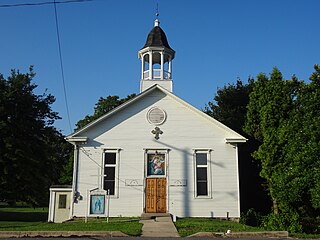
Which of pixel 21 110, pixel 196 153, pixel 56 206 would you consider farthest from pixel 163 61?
pixel 21 110

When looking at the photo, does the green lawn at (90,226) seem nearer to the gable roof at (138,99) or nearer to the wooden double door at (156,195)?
the wooden double door at (156,195)

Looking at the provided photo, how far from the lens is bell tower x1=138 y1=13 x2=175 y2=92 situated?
77.4ft

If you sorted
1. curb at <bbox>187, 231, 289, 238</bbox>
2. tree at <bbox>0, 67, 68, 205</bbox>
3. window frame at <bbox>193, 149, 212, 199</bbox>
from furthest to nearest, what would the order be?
tree at <bbox>0, 67, 68, 205</bbox> < window frame at <bbox>193, 149, 212, 199</bbox> < curb at <bbox>187, 231, 289, 238</bbox>

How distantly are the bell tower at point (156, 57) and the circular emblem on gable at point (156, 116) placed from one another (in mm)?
2587

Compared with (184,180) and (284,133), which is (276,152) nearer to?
(284,133)

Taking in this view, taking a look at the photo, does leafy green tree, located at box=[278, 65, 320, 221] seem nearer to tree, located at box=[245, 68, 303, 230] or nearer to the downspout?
A: tree, located at box=[245, 68, 303, 230]

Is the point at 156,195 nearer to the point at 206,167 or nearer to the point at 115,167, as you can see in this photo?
the point at 115,167

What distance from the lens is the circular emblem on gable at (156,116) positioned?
21.0 meters

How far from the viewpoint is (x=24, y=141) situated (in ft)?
92.9

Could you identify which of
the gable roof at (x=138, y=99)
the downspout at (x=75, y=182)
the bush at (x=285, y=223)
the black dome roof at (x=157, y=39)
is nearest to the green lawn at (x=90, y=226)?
the downspout at (x=75, y=182)

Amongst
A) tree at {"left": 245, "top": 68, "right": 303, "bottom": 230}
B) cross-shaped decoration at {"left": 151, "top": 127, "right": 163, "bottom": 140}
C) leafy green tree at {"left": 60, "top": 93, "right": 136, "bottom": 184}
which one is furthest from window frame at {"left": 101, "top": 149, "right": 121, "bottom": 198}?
leafy green tree at {"left": 60, "top": 93, "right": 136, "bottom": 184}

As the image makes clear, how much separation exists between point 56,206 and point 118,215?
450 cm

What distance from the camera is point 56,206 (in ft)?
72.1

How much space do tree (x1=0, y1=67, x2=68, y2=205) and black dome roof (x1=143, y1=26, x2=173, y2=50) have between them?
446 inches
